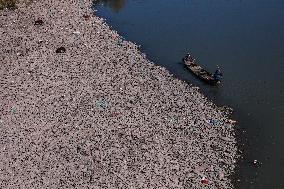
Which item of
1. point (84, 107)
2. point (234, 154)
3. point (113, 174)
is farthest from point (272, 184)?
point (84, 107)

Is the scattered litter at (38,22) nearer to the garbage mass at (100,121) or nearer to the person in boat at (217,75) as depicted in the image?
the garbage mass at (100,121)

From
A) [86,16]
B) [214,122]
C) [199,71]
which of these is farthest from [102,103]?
[86,16]

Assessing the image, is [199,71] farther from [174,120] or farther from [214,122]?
[174,120]

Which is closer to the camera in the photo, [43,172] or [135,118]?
[43,172]

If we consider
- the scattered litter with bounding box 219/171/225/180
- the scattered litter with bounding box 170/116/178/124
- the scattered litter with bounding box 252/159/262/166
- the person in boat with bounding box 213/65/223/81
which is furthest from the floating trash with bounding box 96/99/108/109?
the scattered litter with bounding box 252/159/262/166

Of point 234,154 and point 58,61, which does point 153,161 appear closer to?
point 234,154

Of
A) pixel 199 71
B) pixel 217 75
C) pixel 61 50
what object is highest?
pixel 217 75

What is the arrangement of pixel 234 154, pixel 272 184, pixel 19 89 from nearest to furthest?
pixel 272 184 → pixel 234 154 → pixel 19 89
